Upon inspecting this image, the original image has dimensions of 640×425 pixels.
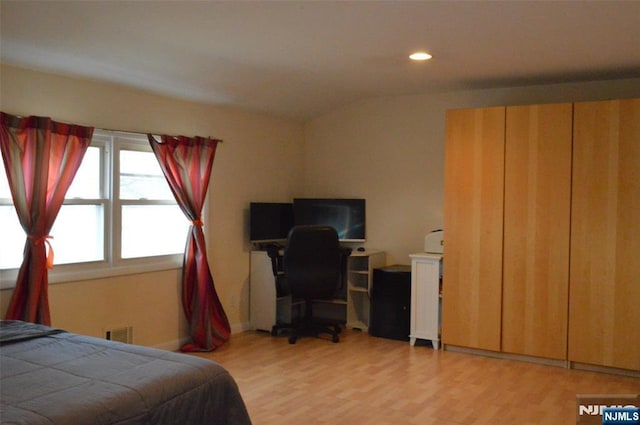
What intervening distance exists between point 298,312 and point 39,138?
3.22m

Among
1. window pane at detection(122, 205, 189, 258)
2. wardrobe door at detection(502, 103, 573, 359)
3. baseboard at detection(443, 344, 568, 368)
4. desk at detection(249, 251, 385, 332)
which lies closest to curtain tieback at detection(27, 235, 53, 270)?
window pane at detection(122, 205, 189, 258)

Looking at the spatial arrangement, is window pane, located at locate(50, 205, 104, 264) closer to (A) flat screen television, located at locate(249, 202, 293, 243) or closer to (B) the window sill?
(B) the window sill

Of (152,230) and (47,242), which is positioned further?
(152,230)

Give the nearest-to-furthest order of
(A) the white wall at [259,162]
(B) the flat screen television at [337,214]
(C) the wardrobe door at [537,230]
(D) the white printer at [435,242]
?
(A) the white wall at [259,162]
(C) the wardrobe door at [537,230]
(D) the white printer at [435,242]
(B) the flat screen television at [337,214]

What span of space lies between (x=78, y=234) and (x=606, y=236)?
13.3ft

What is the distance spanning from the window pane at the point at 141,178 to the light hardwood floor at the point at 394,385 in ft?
4.79

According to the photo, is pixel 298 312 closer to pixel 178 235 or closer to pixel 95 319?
pixel 178 235

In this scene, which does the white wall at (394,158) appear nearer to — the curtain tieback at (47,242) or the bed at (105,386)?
the curtain tieback at (47,242)

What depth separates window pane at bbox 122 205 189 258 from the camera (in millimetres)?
4668

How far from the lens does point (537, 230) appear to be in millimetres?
4668

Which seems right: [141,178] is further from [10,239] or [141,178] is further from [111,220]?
[10,239]

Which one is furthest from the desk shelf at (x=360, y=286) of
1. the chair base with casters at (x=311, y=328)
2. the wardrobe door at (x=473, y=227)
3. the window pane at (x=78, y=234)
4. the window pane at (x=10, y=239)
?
the window pane at (x=10, y=239)

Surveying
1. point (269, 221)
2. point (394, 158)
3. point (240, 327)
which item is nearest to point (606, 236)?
point (394, 158)

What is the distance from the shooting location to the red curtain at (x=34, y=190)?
3725 millimetres
